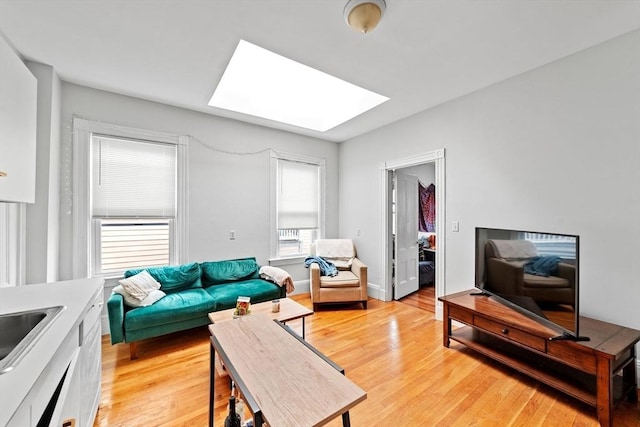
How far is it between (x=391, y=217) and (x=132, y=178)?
349 cm

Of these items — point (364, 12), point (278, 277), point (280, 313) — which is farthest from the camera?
point (278, 277)

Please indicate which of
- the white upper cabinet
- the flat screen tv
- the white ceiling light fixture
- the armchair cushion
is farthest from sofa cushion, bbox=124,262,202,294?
the flat screen tv

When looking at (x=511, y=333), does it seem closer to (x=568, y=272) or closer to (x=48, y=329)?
(x=568, y=272)

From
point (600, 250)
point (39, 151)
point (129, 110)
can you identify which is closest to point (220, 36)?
point (129, 110)

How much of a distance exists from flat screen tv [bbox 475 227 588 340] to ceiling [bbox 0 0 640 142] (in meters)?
1.56

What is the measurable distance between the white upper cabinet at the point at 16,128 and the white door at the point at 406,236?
389 centimetres

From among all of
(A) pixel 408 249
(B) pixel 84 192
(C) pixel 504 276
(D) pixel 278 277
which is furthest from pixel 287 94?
(C) pixel 504 276

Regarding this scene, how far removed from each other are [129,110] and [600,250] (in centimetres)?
485

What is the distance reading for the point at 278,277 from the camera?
337cm

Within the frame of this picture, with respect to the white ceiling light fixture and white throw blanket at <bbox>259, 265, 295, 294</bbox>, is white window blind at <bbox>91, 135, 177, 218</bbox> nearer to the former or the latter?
white throw blanket at <bbox>259, 265, 295, 294</bbox>

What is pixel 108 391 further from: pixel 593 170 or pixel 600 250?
pixel 593 170

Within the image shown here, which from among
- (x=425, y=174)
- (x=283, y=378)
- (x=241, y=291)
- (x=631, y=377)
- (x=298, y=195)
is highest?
(x=425, y=174)

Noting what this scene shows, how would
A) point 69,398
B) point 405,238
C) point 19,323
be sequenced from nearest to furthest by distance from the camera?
1. point 69,398
2. point 19,323
3. point 405,238

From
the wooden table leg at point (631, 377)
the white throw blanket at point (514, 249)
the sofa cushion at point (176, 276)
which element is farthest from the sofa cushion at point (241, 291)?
the wooden table leg at point (631, 377)
